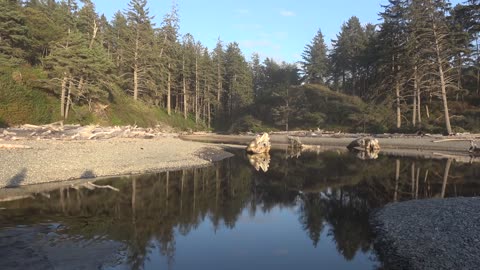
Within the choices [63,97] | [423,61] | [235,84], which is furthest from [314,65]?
[63,97]

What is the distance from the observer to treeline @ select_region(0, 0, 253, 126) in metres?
42.3

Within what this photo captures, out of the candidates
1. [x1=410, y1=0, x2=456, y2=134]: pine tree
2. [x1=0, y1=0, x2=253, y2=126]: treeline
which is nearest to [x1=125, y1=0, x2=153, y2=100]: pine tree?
[x1=0, y1=0, x2=253, y2=126]: treeline

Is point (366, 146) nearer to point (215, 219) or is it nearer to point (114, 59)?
point (215, 219)

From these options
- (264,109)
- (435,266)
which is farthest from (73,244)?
(264,109)

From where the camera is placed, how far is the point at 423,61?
5069 centimetres

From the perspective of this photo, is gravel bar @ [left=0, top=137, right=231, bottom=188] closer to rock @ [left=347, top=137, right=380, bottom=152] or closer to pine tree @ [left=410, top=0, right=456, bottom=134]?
rock @ [left=347, top=137, right=380, bottom=152]

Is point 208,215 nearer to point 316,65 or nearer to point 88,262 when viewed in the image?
point 88,262

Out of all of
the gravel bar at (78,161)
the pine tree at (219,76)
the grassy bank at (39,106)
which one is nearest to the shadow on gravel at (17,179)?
the gravel bar at (78,161)

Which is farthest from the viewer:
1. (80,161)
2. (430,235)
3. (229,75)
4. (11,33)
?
(229,75)

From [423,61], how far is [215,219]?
153 feet

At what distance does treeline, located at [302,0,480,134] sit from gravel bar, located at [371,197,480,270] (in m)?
38.3

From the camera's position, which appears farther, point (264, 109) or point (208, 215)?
point (264, 109)

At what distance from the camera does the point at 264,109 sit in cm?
8694

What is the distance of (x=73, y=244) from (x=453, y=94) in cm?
6680
